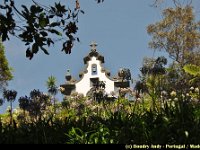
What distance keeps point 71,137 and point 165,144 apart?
1635 mm

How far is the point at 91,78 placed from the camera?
2009 inches

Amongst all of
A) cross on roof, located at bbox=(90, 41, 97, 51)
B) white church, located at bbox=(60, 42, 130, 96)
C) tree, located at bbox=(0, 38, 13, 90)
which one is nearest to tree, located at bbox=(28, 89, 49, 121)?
tree, located at bbox=(0, 38, 13, 90)

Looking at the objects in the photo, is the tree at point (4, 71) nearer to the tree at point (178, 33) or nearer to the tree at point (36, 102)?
the tree at point (178, 33)

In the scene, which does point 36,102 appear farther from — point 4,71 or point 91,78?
point 91,78

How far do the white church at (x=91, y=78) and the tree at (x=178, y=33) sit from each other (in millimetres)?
12520

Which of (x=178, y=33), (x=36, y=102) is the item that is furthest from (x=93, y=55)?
(x=36, y=102)

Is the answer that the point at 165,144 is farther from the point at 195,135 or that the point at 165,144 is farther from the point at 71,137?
the point at 71,137

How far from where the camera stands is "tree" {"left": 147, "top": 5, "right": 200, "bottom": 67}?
36.0 metres

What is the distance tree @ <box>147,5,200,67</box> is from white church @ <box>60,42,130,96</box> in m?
12.5

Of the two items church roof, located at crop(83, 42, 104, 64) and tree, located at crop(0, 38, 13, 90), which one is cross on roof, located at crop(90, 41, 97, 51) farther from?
tree, located at crop(0, 38, 13, 90)

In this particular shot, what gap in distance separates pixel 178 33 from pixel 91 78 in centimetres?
1713

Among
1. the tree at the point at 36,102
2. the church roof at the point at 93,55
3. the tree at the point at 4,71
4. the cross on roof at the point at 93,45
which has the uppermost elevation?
the cross on roof at the point at 93,45

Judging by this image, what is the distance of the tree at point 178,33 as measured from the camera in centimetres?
3600

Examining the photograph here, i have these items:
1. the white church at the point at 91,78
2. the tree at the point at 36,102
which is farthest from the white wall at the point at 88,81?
the tree at the point at 36,102
